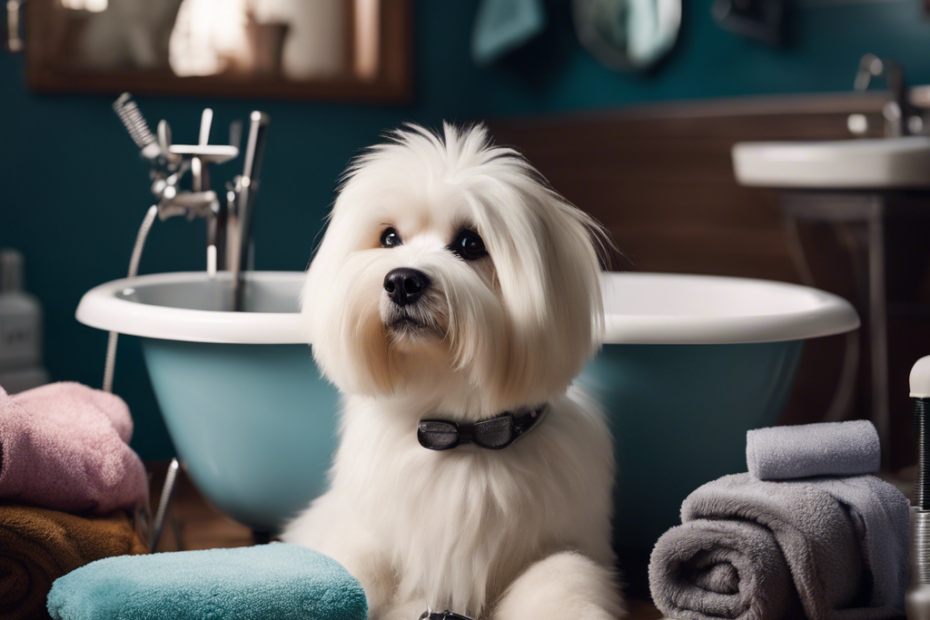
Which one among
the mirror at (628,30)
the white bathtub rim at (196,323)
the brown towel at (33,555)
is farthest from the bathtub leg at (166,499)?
the mirror at (628,30)

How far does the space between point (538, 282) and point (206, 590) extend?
616 millimetres

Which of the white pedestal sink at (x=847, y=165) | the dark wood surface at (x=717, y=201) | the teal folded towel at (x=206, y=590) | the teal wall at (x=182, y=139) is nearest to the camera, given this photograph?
the teal folded towel at (x=206, y=590)

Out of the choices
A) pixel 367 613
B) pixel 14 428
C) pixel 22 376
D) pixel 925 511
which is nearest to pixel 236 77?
pixel 22 376

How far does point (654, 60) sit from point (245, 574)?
9.36 ft

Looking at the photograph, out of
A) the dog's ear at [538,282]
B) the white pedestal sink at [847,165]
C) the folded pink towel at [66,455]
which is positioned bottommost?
the folded pink towel at [66,455]

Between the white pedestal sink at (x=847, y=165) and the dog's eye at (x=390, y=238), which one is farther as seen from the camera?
the white pedestal sink at (x=847, y=165)

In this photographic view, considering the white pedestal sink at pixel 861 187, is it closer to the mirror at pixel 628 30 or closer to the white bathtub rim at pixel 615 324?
the white bathtub rim at pixel 615 324

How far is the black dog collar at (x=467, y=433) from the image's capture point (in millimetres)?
1424

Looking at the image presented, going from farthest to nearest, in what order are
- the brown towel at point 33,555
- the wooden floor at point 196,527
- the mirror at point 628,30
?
the mirror at point 628,30 < the wooden floor at point 196,527 < the brown towel at point 33,555

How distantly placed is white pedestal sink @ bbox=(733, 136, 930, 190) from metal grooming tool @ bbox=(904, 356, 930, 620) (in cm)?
112

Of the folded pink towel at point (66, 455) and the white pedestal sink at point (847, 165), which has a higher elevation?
the white pedestal sink at point (847, 165)

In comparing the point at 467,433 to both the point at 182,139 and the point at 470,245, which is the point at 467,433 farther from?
the point at 182,139

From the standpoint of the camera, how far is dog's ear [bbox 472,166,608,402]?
1.33 metres

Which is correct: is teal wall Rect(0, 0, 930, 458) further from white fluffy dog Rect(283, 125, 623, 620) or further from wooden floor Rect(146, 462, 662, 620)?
white fluffy dog Rect(283, 125, 623, 620)
